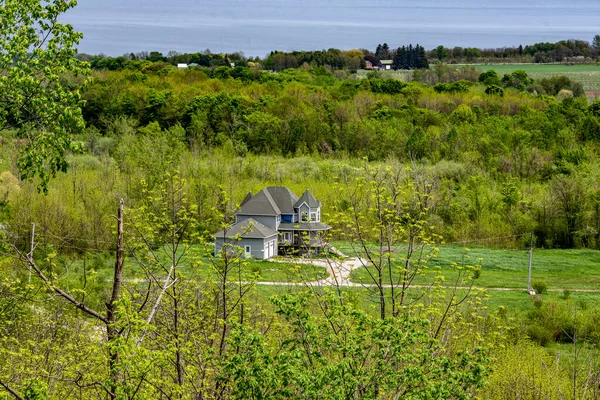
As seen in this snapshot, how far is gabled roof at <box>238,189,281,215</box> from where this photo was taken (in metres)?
31.2

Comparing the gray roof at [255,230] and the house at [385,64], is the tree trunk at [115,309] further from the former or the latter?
the house at [385,64]

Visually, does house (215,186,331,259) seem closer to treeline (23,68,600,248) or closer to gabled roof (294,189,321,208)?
gabled roof (294,189,321,208)

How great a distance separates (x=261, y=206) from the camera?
31453 millimetres

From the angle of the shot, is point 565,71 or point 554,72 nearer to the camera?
point 554,72

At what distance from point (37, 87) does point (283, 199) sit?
23504 mm

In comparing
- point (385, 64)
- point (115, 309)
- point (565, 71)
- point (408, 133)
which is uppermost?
point (385, 64)

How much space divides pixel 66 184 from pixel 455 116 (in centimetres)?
2919

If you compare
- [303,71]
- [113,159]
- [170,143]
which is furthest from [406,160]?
[303,71]

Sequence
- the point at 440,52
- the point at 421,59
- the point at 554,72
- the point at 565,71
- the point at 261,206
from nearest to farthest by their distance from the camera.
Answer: the point at 261,206, the point at 554,72, the point at 565,71, the point at 421,59, the point at 440,52

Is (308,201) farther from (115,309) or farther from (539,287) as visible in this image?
(115,309)

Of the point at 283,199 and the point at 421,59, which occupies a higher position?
the point at 421,59

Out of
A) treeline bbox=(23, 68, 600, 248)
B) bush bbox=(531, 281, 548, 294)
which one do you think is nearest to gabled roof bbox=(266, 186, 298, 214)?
treeline bbox=(23, 68, 600, 248)

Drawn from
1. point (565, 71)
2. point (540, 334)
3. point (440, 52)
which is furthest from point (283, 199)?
point (440, 52)

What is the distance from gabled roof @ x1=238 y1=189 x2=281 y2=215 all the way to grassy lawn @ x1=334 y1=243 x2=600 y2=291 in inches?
136
